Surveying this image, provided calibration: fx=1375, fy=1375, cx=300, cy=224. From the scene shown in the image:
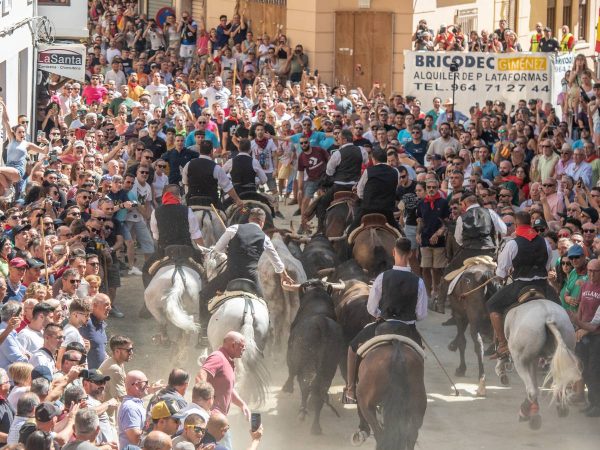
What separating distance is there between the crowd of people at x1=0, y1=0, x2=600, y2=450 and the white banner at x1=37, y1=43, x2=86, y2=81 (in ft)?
2.38

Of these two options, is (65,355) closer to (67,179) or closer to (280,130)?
(67,179)

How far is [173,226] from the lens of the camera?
16.8 metres

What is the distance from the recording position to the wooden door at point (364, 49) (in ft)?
118

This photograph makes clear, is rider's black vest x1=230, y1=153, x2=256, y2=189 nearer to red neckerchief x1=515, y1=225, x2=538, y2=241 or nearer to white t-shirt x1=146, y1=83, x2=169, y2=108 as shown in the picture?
red neckerchief x1=515, y1=225, x2=538, y2=241

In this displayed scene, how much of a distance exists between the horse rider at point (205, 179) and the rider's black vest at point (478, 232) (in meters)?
3.82

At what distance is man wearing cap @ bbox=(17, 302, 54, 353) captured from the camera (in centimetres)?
1227

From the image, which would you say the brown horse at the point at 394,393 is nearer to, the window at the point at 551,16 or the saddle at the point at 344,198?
the saddle at the point at 344,198

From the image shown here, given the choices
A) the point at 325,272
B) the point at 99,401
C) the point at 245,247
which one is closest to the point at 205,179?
the point at 325,272

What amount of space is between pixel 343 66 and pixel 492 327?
818 inches

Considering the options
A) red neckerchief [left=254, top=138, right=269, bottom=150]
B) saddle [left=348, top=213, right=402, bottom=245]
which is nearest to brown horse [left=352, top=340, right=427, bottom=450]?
saddle [left=348, top=213, right=402, bottom=245]

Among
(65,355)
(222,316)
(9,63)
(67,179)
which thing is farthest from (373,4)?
(65,355)

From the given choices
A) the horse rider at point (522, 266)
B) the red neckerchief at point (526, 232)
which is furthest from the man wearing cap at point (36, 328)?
the red neckerchief at point (526, 232)

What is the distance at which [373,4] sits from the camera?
3606cm

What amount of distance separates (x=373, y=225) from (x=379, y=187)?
0.61 metres
